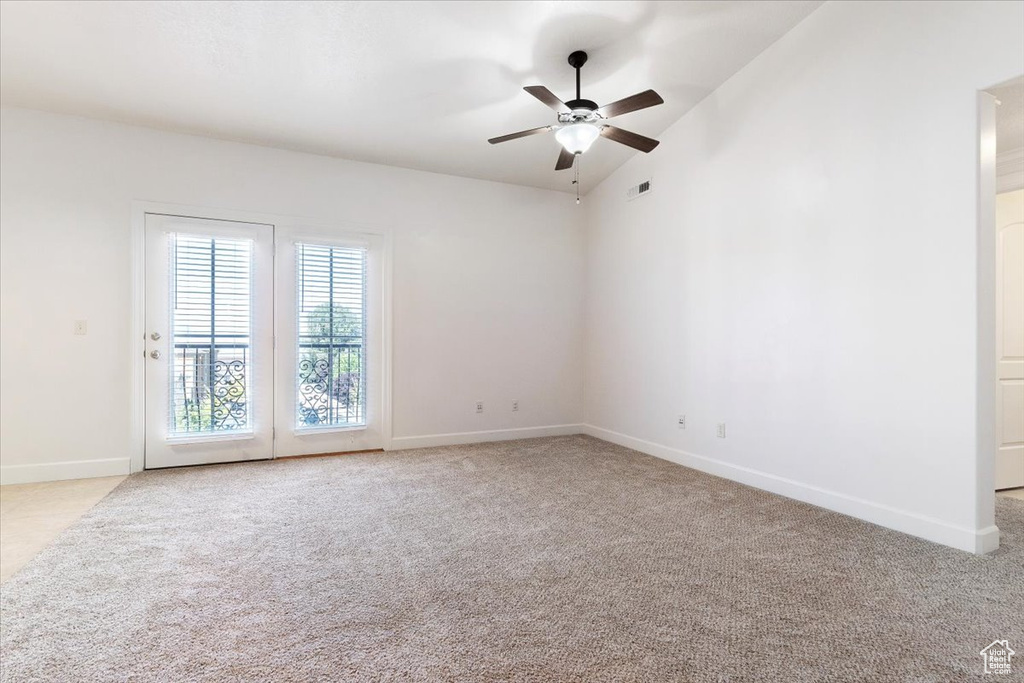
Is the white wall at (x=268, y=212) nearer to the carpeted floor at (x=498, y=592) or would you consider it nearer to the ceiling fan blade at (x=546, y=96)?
the carpeted floor at (x=498, y=592)

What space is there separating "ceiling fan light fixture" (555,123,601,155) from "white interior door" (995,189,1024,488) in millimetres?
3189

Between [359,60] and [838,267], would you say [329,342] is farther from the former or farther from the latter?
[838,267]

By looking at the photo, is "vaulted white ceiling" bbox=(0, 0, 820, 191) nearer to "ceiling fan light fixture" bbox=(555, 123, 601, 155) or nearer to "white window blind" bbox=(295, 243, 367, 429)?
"ceiling fan light fixture" bbox=(555, 123, 601, 155)

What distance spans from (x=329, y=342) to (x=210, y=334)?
985 mm

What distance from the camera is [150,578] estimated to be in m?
2.16

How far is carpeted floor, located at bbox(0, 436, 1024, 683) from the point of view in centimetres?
159

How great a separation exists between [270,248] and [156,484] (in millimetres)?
2148

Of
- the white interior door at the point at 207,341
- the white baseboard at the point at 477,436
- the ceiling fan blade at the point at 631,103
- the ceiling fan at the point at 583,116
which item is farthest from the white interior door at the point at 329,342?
the ceiling fan blade at the point at 631,103

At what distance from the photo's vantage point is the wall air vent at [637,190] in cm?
483

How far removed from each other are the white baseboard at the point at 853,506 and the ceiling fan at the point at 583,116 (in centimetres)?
261

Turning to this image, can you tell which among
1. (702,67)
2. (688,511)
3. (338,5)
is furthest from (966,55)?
(338,5)

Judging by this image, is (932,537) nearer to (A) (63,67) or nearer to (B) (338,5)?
(B) (338,5)

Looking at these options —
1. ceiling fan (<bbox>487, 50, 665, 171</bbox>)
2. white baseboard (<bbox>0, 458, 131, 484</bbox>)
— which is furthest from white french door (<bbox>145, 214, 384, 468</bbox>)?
ceiling fan (<bbox>487, 50, 665, 171</bbox>)

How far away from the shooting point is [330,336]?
15.3 ft
